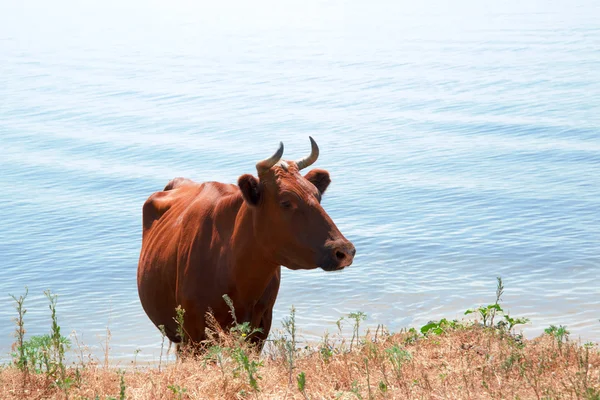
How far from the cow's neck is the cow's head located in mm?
85

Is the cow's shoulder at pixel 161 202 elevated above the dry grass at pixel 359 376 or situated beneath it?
elevated above

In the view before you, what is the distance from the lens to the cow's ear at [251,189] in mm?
7426

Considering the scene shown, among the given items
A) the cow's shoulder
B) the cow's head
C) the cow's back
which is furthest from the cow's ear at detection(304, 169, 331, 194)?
the cow's shoulder

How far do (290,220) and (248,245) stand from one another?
1.52 feet

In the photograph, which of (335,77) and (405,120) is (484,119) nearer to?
(405,120)

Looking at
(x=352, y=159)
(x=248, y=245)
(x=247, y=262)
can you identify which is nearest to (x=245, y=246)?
(x=248, y=245)

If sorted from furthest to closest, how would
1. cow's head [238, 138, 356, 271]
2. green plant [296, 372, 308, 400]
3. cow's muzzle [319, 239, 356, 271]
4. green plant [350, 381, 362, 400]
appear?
1. cow's head [238, 138, 356, 271]
2. cow's muzzle [319, 239, 356, 271]
3. green plant [296, 372, 308, 400]
4. green plant [350, 381, 362, 400]

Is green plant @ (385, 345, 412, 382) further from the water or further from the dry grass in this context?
the water

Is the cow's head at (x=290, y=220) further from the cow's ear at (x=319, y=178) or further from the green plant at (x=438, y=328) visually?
the green plant at (x=438, y=328)

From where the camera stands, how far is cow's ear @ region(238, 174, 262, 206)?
292 inches

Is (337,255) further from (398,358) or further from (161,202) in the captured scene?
(161,202)

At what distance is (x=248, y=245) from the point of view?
7.64 metres

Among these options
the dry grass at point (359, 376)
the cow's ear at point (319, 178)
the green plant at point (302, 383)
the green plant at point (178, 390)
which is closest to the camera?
the green plant at point (302, 383)

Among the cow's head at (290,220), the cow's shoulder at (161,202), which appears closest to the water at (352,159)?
the cow's shoulder at (161,202)
